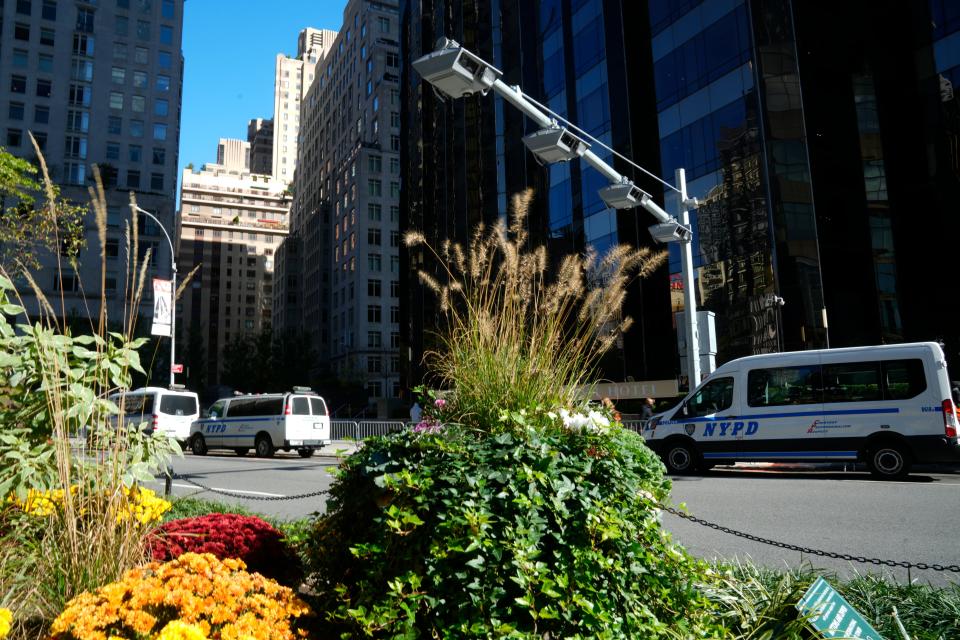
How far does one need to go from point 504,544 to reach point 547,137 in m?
9.09

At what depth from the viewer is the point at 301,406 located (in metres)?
23.2

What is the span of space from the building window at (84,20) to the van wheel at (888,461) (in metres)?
85.3

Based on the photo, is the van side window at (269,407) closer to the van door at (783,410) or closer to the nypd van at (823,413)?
the nypd van at (823,413)

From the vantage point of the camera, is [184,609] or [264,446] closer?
[184,609]

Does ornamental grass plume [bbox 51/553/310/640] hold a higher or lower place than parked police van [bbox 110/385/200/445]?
lower

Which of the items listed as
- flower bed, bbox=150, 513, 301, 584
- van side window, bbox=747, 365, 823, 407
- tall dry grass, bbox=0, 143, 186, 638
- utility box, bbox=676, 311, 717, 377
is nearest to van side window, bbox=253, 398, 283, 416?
utility box, bbox=676, 311, 717, 377

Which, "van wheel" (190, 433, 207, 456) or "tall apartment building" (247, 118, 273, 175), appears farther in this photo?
"tall apartment building" (247, 118, 273, 175)

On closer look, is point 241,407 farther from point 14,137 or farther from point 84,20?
point 84,20

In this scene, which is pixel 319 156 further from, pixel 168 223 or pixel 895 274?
pixel 895 274

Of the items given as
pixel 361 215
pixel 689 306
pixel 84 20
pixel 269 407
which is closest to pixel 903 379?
pixel 689 306

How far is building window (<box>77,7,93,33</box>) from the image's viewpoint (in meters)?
70.9

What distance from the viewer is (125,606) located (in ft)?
8.95

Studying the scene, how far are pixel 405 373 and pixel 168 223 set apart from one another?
33922mm

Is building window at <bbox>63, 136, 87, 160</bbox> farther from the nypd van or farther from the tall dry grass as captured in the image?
the tall dry grass
